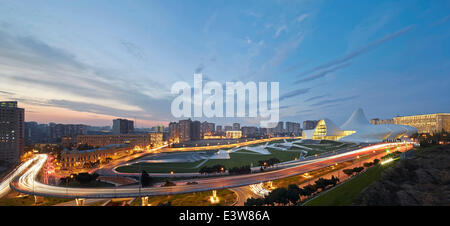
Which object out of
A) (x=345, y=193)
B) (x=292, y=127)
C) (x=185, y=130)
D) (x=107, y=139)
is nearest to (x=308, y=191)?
(x=345, y=193)

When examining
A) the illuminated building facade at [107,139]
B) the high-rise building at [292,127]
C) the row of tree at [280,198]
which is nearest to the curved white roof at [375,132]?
the row of tree at [280,198]

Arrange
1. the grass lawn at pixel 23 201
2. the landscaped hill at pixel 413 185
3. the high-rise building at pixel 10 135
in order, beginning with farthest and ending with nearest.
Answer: the high-rise building at pixel 10 135 → the grass lawn at pixel 23 201 → the landscaped hill at pixel 413 185

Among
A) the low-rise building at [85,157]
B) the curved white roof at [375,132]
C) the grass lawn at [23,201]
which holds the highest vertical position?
the curved white roof at [375,132]

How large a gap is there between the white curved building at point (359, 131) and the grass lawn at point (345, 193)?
1609 inches

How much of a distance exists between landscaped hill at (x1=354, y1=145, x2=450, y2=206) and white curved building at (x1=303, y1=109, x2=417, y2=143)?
3494 centimetres

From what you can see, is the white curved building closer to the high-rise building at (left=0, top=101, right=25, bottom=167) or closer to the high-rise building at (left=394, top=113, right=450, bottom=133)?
the high-rise building at (left=394, top=113, right=450, bottom=133)

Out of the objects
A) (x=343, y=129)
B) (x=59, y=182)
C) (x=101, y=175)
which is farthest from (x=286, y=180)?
(x=343, y=129)

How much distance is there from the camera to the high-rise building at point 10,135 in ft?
145

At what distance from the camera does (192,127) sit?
107688 millimetres

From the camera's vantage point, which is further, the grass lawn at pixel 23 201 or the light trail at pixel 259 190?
the grass lawn at pixel 23 201

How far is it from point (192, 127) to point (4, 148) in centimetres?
7269

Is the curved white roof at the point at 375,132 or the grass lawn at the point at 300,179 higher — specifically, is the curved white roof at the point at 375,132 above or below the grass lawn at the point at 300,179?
above

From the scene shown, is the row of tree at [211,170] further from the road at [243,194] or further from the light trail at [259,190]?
the light trail at [259,190]
